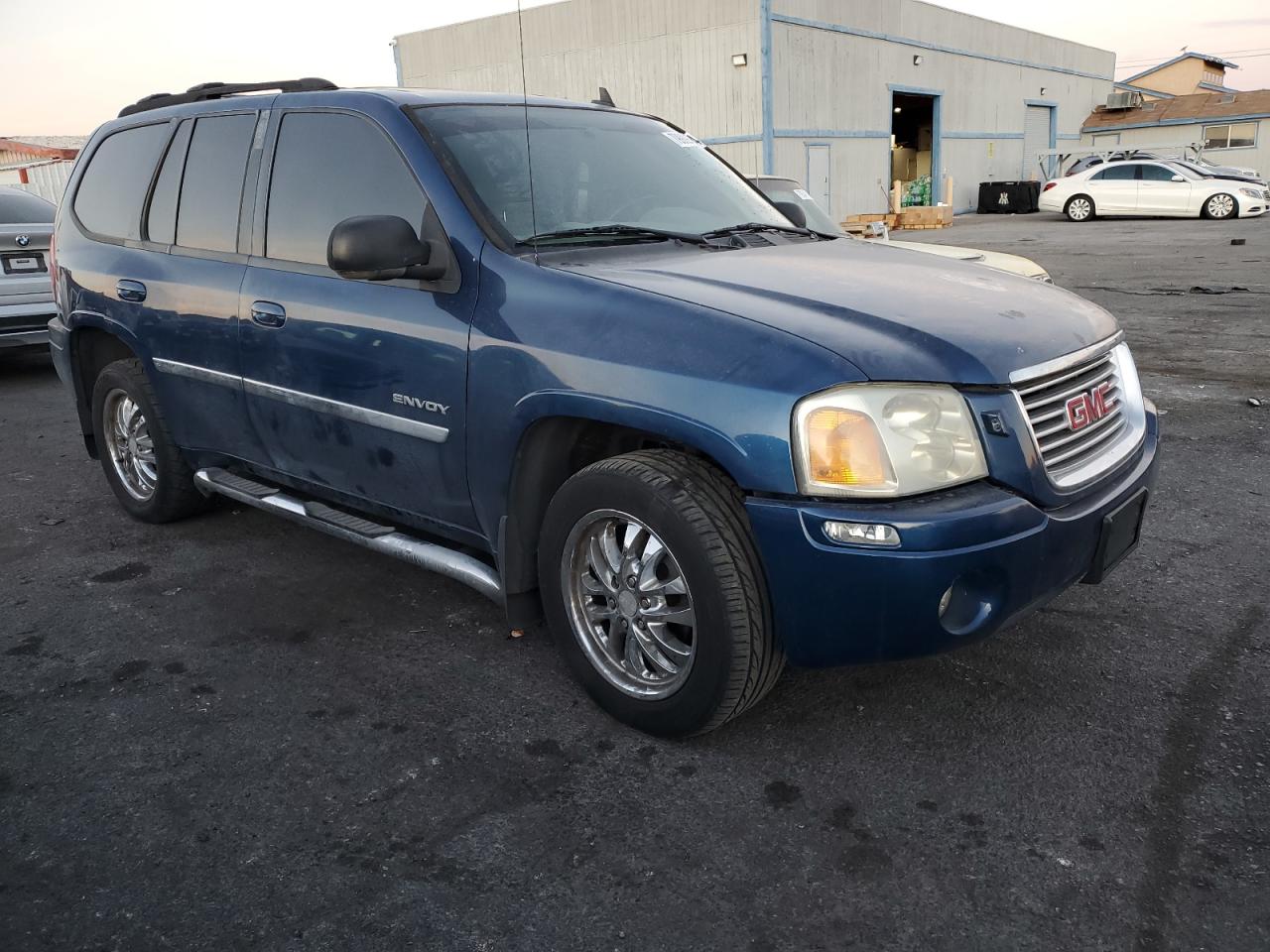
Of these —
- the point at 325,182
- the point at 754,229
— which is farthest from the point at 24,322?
the point at 754,229

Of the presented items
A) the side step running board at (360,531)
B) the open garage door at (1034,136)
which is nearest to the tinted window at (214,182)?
the side step running board at (360,531)

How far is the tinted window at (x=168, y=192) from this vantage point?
4.26 metres

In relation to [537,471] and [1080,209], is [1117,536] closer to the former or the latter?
[537,471]

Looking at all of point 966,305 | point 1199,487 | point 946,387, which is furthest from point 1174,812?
point 1199,487

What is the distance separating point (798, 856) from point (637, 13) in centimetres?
2804

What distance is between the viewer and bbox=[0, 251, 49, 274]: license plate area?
8.60 metres

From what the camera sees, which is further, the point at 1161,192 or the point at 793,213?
the point at 1161,192

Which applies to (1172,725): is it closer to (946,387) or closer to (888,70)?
(946,387)

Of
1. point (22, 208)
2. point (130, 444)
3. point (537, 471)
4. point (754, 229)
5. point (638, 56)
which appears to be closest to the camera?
point (537, 471)

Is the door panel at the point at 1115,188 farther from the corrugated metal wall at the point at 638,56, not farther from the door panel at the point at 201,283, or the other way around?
the door panel at the point at 201,283

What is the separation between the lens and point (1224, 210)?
25547mm

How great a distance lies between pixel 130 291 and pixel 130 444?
0.84m

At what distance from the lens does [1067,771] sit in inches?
106

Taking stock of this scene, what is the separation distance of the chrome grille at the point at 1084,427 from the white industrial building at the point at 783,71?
21.5m
